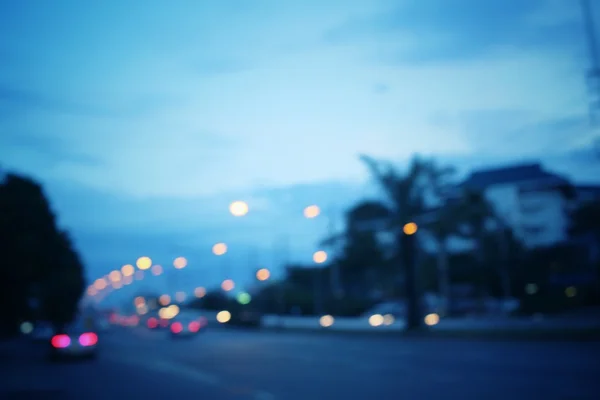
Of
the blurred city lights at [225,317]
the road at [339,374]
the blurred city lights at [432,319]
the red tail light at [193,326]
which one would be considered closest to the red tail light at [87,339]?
the road at [339,374]

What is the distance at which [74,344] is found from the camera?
29.0 m

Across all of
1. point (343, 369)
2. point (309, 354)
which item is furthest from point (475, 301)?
point (343, 369)

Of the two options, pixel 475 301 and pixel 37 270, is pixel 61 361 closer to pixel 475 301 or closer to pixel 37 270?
pixel 37 270

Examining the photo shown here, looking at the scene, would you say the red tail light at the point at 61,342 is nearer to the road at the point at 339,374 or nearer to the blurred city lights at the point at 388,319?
the road at the point at 339,374

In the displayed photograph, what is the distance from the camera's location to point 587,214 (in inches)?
2063

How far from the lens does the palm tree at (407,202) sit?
131 ft

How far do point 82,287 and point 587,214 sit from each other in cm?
4780

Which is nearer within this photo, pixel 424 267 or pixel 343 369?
pixel 343 369

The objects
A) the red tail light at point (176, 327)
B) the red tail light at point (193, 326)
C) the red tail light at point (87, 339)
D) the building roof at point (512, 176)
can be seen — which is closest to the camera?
the red tail light at point (87, 339)

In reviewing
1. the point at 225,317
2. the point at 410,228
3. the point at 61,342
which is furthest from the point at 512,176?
the point at 61,342

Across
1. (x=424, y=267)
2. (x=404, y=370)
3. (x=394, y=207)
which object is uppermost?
(x=394, y=207)

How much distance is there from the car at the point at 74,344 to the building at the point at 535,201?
4562cm

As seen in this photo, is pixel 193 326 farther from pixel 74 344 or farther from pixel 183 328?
pixel 74 344

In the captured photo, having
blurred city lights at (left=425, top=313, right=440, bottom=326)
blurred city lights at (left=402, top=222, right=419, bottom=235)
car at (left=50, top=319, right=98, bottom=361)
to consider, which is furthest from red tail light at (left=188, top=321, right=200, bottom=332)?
car at (left=50, top=319, right=98, bottom=361)
